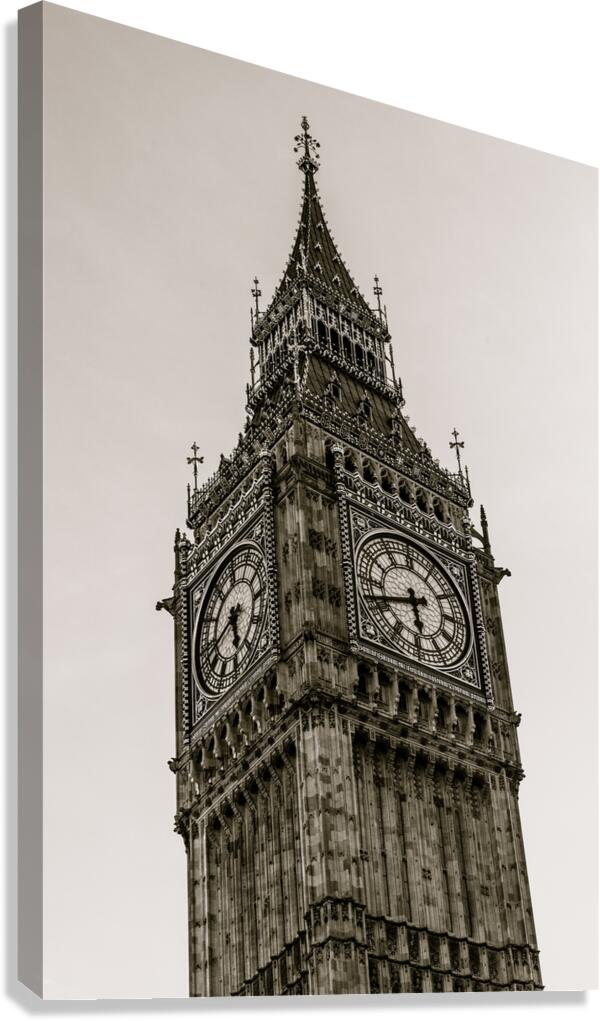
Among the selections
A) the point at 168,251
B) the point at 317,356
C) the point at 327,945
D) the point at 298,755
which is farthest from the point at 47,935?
the point at 317,356

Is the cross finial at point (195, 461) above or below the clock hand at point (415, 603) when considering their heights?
above

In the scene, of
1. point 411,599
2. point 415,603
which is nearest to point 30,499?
point 411,599

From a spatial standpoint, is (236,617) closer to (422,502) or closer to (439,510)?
(422,502)

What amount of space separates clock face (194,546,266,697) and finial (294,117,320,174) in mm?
6716

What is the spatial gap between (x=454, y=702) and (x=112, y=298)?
1018 cm

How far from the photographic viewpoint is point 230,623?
2898 cm

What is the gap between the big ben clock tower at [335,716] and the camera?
1036 inches

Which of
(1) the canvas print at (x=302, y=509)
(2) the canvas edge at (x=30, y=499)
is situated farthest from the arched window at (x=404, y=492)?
(2) the canvas edge at (x=30, y=499)

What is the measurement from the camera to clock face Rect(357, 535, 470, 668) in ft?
95.3

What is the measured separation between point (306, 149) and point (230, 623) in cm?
817

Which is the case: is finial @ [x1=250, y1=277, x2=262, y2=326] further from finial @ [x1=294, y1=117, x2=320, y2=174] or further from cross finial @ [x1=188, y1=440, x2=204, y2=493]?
cross finial @ [x1=188, y1=440, x2=204, y2=493]

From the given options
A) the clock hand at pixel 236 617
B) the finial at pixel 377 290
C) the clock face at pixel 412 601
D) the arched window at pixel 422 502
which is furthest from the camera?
the arched window at pixel 422 502

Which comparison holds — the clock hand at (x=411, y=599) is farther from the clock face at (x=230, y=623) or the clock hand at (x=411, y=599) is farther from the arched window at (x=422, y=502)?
the arched window at (x=422, y=502)

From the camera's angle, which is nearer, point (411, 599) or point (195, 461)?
point (195, 461)
